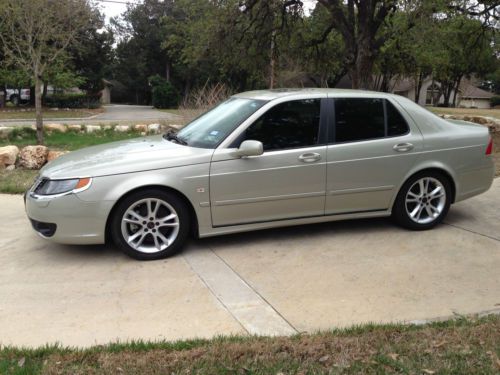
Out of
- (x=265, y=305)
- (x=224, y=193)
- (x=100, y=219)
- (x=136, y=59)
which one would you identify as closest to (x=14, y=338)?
(x=100, y=219)

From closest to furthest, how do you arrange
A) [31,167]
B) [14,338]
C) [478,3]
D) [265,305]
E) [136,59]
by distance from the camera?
[14,338], [265,305], [31,167], [478,3], [136,59]

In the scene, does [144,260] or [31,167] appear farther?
[31,167]

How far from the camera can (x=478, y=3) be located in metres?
13.4

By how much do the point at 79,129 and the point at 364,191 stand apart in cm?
1230

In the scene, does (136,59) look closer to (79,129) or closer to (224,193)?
(79,129)

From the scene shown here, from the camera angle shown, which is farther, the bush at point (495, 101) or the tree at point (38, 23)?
the bush at point (495, 101)

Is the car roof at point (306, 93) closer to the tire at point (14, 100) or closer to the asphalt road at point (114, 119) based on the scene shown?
the asphalt road at point (114, 119)

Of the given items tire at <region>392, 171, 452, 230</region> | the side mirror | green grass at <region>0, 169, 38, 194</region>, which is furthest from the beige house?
the side mirror

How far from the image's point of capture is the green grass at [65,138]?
1211 centimetres

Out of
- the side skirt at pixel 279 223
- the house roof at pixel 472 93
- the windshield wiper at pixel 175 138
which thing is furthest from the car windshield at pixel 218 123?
the house roof at pixel 472 93

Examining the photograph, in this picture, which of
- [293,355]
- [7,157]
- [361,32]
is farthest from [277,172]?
[361,32]

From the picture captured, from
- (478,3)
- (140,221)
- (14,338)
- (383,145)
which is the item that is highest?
(478,3)

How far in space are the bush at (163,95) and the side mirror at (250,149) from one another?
44.1 metres

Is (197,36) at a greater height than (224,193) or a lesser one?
greater
